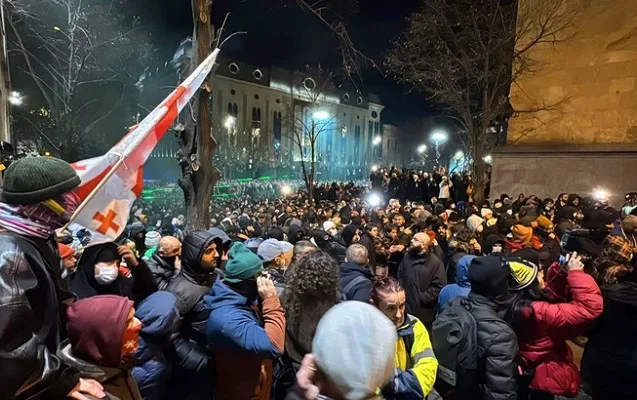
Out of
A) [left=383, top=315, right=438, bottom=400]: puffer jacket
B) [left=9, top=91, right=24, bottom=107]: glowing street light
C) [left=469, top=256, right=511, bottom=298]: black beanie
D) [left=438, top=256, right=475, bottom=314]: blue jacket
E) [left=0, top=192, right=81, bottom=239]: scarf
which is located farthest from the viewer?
[left=9, top=91, right=24, bottom=107]: glowing street light

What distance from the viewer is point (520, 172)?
50.4 ft

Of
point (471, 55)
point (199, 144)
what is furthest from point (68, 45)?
point (471, 55)

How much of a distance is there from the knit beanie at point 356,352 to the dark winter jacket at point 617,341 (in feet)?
8.30

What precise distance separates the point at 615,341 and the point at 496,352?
110cm

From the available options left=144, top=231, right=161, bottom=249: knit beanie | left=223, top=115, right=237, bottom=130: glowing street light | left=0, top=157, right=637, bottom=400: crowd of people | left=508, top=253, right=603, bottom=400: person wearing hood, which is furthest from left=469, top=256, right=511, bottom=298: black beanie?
left=223, top=115, right=237, bottom=130: glowing street light

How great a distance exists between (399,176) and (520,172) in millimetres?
6855

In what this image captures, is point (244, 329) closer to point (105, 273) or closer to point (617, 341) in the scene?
point (105, 273)

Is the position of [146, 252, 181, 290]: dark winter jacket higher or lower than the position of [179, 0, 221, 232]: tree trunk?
lower

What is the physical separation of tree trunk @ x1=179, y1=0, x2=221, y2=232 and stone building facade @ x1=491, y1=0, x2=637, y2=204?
12.6 metres

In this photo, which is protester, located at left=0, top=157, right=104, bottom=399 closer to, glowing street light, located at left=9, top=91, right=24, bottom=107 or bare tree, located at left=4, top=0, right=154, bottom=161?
bare tree, located at left=4, top=0, right=154, bottom=161

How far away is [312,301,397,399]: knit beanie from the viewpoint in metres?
1.72

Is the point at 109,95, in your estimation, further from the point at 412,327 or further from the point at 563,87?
the point at 412,327

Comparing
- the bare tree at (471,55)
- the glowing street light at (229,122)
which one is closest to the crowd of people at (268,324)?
the bare tree at (471,55)

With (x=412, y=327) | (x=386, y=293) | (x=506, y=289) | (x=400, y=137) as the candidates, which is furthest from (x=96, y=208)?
(x=400, y=137)
